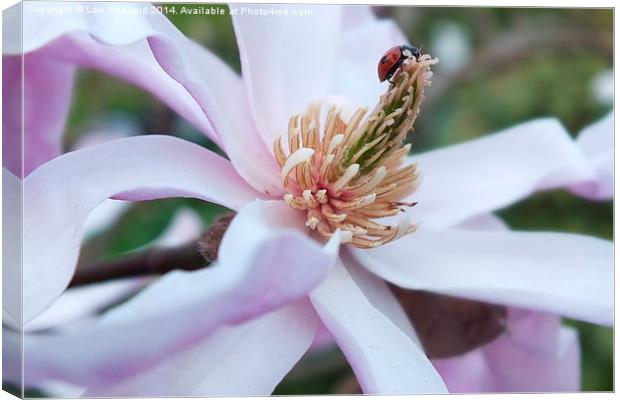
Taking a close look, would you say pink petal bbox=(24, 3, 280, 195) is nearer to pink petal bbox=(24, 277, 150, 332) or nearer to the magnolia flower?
the magnolia flower

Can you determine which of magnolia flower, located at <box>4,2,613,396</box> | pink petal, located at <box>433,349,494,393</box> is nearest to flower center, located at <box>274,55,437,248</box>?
magnolia flower, located at <box>4,2,613,396</box>

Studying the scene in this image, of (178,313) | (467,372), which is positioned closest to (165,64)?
(178,313)

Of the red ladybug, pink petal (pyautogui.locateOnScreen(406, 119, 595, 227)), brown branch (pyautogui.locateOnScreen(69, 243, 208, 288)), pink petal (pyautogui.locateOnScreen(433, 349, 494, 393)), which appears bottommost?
pink petal (pyautogui.locateOnScreen(433, 349, 494, 393))

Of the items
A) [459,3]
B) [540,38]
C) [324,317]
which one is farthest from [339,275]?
[540,38]

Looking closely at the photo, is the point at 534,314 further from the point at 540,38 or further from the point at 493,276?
the point at 540,38

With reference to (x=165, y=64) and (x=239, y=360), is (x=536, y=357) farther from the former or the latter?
(x=165, y=64)

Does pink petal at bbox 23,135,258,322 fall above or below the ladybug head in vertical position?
below

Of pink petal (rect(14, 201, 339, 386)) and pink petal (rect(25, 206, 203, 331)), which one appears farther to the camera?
pink petal (rect(25, 206, 203, 331))

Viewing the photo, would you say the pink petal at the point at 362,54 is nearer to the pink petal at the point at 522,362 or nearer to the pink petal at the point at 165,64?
the pink petal at the point at 165,64
